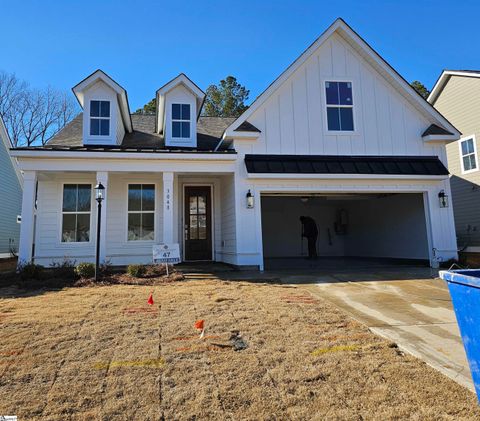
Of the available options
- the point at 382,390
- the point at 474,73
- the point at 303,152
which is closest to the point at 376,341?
the point at 382,390

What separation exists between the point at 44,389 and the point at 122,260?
8.56 meters

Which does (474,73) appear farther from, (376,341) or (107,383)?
(107,383)

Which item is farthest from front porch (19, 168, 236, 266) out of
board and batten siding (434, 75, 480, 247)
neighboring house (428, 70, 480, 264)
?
board and batten siding (434, 75, 480, 247)

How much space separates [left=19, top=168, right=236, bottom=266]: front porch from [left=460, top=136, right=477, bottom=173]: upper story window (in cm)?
1069

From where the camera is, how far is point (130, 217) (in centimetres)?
1161

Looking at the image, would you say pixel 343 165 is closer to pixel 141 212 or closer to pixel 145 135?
pixel 141 212

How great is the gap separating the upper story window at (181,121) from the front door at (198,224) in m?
1.93

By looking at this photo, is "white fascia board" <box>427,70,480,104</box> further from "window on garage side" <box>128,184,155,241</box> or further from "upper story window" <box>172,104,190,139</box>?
"window on garage side" <box>128,184,155,241</box>

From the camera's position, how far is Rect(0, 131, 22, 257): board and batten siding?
15.8m

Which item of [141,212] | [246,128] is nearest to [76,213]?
[141,212]

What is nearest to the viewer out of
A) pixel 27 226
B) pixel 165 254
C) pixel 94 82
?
pixel 165 254

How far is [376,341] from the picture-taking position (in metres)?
3.99

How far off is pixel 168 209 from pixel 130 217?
240 centimetres

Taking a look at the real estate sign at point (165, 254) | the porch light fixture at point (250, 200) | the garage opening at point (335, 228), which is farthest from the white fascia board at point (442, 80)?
the real estate sign at point (165, 254)
